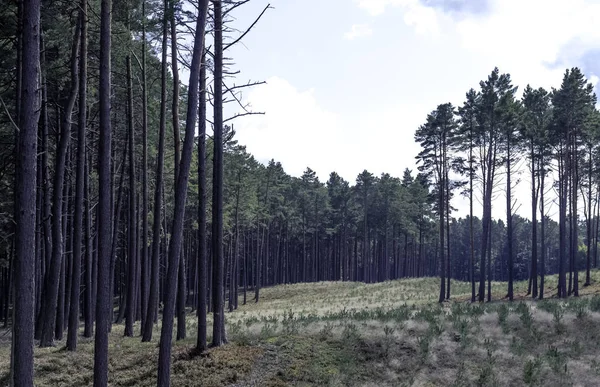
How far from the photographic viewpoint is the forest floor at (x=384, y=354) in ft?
46.4

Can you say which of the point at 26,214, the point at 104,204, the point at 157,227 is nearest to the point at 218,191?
the point at 157,227

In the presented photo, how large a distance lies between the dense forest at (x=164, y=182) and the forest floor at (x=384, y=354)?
1417mm

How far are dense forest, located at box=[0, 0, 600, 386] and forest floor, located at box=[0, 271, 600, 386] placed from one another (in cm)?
142

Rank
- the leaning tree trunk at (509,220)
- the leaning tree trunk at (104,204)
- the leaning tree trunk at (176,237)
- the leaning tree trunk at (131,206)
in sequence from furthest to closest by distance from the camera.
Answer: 1. the leaning tree trunk at (509,220)
2. the leaning tree trunk at (131,206)
3. the leaning tree trunk at (176,237)
4. the leaning tree trunk at (104,204)

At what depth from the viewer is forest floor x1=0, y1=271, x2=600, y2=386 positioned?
46.4 ft

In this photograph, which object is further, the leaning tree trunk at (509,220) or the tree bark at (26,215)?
the leaning tree trunk at (509,220)

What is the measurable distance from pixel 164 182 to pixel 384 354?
60.8 ft

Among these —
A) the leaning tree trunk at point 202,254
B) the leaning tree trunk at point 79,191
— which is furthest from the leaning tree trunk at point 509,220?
the leaning tree trunk at point 79,191

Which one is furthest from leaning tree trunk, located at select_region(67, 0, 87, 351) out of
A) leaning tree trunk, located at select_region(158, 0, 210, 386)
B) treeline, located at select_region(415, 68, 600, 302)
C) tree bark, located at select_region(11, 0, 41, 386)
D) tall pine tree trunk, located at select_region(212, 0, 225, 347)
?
treeline, located at select_region(415, 68, 600, 302)

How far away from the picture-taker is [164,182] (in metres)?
30.0

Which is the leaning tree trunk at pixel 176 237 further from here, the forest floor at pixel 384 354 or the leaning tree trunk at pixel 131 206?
the leaning tree trunk at pixel 131 206

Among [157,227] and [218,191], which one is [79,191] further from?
[218,191]

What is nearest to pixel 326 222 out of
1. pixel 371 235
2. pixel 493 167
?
pixel 371 235

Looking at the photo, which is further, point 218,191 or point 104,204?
point 218,191
